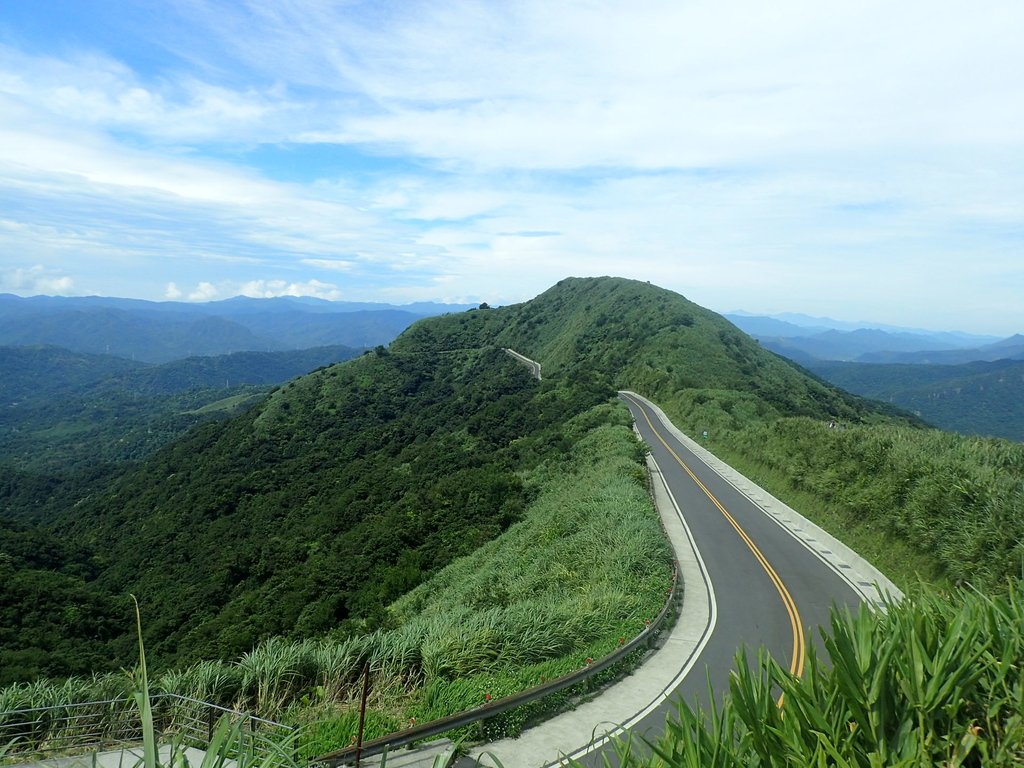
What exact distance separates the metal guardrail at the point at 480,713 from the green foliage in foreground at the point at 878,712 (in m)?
2.95

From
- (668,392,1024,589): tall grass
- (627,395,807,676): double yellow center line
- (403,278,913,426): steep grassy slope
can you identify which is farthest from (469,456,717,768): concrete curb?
(403,278,913,426): steep grassy slope

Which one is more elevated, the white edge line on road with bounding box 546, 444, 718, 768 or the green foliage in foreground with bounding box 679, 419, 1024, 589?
the green foliage in foreground with bounding box 679, 419, 1024, 589

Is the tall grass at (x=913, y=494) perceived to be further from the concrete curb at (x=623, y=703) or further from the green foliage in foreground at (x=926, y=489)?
the concrete curb at (x=623, y=703)

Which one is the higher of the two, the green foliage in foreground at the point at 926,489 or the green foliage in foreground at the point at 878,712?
the green foliage in foreground at the point at 878,712

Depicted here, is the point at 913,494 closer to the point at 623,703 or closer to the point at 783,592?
the point at 783,592

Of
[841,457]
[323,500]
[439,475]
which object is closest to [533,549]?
[841,457]

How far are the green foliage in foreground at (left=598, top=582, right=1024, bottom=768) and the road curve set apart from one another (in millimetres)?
594

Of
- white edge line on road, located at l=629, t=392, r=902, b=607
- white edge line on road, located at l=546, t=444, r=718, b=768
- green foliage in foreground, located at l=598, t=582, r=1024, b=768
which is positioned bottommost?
white edge line on road, located at l=629, t=392, r=902, b=607

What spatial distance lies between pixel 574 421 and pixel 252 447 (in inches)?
2340

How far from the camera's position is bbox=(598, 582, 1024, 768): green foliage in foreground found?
4.29 metres

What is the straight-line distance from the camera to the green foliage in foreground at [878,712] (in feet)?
14.1

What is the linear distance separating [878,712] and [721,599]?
14811 millimetres

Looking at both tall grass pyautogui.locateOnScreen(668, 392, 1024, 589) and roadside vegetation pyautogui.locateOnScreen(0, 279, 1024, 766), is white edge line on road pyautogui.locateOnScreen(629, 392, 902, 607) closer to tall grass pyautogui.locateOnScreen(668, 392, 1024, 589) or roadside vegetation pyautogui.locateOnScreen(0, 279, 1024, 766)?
tall grass pyautogui.locateOnScreen(668, 392, 1024, 589)

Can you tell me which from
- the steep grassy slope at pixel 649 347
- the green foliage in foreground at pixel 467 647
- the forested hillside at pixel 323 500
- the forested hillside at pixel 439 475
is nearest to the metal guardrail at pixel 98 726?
the green foliage in foreground at pixel 467 647
